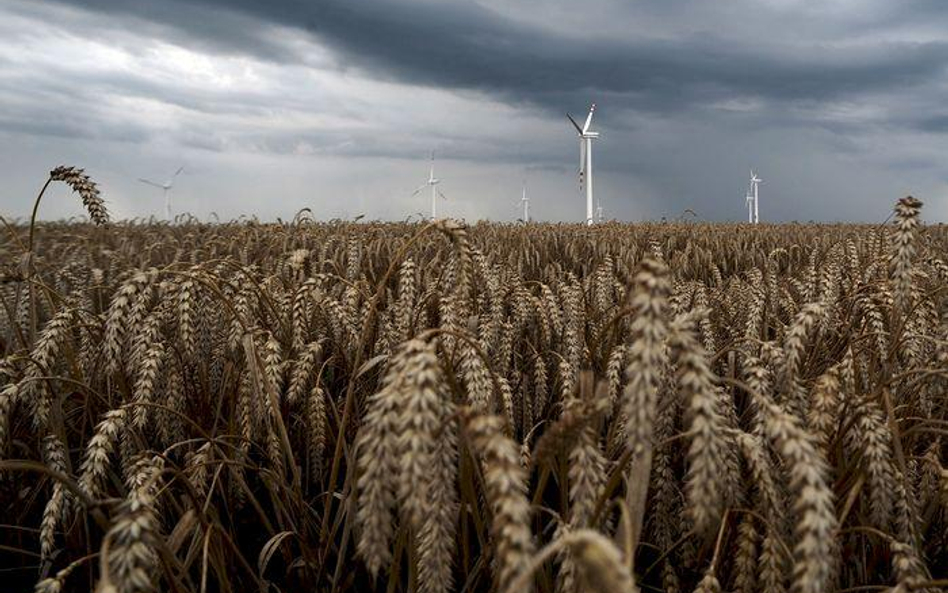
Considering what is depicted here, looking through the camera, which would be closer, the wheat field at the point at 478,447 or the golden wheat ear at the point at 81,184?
the wheat field at the point at 478,447

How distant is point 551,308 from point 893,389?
129 centimetres

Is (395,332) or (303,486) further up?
(395,332)

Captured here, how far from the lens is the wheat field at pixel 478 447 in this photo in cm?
113

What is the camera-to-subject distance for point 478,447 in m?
0.99

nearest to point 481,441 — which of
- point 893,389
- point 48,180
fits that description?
point 893,389

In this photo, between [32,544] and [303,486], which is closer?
[32,544]

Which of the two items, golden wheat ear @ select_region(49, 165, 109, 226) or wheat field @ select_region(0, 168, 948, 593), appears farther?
golden wheat ear @ select_region(49, 165, 109, 226)

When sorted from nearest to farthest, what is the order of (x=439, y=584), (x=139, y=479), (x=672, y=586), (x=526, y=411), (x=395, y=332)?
(x=439, y=584) → (x=139, y=479) → (x=672, y=586) → (x=526, y=411) → (x=395, y=332)

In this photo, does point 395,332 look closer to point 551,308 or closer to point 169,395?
point 551,308

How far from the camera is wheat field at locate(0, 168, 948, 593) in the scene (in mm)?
1133

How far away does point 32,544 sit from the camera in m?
2.76

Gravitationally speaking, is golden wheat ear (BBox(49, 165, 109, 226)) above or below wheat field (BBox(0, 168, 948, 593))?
above

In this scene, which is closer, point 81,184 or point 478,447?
point 478,447

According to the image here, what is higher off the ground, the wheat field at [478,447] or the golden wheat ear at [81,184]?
the golden wheat ear at [81,184]
